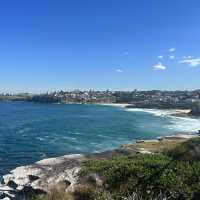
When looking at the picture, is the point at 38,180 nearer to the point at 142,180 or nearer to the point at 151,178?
the point at 142,180

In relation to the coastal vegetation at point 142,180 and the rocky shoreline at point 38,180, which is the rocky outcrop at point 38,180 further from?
the coastal vegetation at point 142,180

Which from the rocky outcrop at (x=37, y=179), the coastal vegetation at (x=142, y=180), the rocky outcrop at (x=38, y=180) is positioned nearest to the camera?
the coastal vegetation at (x=142, y=180)

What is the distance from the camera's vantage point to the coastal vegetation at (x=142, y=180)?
969 inches

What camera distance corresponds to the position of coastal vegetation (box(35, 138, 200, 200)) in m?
24.6

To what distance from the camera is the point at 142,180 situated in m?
26.7

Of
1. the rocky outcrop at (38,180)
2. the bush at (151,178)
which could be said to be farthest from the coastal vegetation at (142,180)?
the rocky outcrop at (38,180)

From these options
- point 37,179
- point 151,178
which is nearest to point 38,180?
point 37,179

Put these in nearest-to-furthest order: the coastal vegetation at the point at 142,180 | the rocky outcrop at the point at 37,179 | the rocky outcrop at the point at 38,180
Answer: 1. the coastal vegetation at the point at 142,180
2. the rocky outcrop at the point at 38,180
3. the rocky outcrop at the point at 37,179

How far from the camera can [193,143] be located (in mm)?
35531

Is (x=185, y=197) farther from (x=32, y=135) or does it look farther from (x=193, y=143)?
(x=32, y=135)

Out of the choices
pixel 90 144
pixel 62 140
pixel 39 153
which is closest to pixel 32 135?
pixel 62 140

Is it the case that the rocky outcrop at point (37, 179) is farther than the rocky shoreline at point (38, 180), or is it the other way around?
the rocky outcrop at point (37, 179)

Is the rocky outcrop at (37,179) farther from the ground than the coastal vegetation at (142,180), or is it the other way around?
the coastal vegetation at (142,180)

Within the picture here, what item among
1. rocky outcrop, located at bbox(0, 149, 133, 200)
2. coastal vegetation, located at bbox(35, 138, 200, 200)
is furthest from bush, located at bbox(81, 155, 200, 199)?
rocky outcrop, located at bbox(0, 149, 133, 200)
